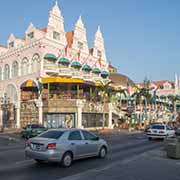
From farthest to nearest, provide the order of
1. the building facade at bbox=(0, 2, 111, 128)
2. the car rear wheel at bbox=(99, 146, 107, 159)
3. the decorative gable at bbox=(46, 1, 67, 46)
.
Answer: the decorative gable at bbox=(46, 1, 67, 46)
the building facade at bbox=(0, 2, 111, 128)
the car rear wheel at bbox=(99, 146, 107, 159)

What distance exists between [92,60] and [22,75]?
1330cm

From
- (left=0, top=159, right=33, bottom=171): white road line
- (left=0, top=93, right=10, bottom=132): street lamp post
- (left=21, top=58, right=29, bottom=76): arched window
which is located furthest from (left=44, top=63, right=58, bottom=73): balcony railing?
(left=0, top=159, right=33, bottom=171): white road line

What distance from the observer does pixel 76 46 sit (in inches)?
1820

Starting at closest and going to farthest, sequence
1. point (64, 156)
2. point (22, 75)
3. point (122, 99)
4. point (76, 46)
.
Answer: point (64, 156) < point (22, 75) < point (76, 46) < point (122, 99)

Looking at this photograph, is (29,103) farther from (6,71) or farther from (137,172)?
(137,172)

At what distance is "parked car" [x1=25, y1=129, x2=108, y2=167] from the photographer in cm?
1050

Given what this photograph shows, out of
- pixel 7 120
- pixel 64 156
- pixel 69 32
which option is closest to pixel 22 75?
pixel 7 120

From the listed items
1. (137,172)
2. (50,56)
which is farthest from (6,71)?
(137,172)

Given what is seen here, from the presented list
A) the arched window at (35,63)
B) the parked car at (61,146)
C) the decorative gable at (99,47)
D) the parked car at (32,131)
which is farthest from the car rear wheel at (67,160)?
the decorative gable at (99,47)

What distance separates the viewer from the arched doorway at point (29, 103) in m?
38.4

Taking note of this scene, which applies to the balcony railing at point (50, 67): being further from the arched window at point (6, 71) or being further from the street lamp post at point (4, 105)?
the arched window at point (6, 71)

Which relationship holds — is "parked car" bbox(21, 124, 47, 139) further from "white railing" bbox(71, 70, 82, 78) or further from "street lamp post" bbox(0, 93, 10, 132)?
"street lamp post" bbox(0, 93, 10, 132)

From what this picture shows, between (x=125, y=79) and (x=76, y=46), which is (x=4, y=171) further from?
(x=125, y=79)

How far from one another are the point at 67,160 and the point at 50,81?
26755 mm
